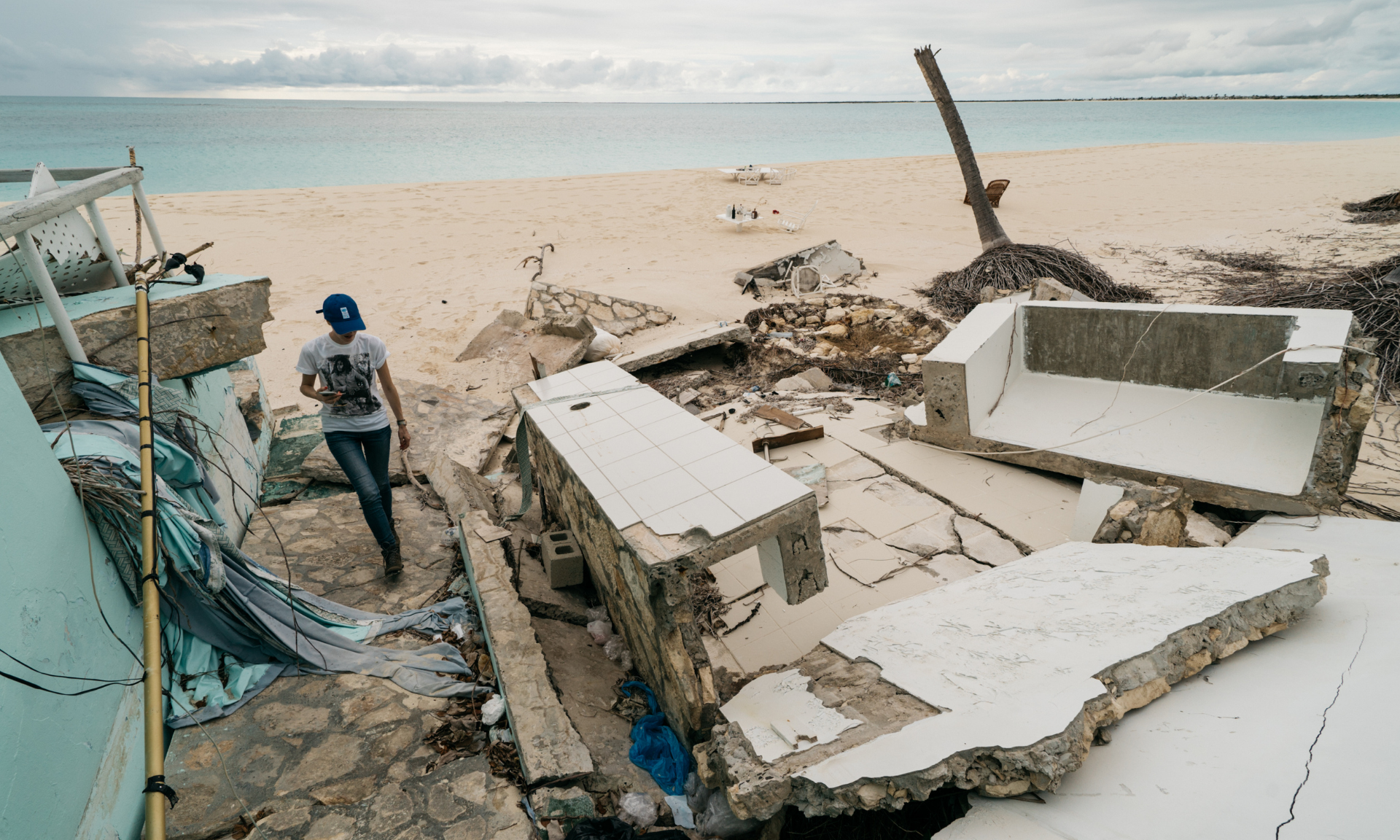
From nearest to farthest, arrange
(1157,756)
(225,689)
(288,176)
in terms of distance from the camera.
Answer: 1. (1157,756)
2. (225,689)
3. (288,176)

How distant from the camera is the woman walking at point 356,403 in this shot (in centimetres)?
378

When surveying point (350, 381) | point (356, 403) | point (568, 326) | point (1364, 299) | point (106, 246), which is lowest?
point (1364, 299)

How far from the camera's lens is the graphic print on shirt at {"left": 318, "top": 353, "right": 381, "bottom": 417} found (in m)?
3.78

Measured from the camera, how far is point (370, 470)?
4.14m

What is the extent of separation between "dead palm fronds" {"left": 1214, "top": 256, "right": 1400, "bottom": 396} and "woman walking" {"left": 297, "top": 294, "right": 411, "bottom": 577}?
8.02 metres

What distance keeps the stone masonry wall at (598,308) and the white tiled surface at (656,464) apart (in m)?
4.36

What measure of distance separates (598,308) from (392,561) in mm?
5208

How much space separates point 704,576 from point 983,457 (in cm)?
248

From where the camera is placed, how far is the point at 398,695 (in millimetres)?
3209

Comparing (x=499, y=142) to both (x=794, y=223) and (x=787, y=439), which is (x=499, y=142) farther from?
(x=787, y=439)

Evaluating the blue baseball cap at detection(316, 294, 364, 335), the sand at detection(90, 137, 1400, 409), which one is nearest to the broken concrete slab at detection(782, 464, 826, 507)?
the blue baseball cap at detection(316, 294, 364, 335)

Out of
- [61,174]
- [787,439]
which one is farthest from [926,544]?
[61,174]

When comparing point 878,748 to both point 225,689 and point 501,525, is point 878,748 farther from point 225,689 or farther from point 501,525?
point 501,525

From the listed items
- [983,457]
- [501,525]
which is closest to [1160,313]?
[983,457]
